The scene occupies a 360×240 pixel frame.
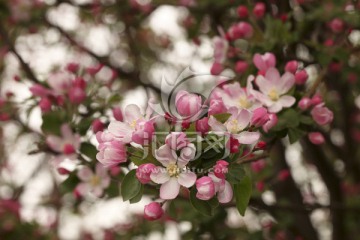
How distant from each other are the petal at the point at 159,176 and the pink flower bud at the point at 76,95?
77 cm

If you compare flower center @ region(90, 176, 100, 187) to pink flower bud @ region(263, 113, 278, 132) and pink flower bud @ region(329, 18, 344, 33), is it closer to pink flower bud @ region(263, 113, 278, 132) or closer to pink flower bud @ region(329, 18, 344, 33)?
pink flower bud @ region(263, 113, 278, 132)

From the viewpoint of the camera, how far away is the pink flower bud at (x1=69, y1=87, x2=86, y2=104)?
1.74 m

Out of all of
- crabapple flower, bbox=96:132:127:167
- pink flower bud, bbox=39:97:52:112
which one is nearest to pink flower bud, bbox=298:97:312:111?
crabapple flower, bbox=96:132:127:167

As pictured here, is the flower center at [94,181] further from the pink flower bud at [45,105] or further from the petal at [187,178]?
the petal at [187,178]

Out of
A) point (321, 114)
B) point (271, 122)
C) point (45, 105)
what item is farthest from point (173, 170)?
point (45, 105)

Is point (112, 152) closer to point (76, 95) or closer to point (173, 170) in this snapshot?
point (173, 170)

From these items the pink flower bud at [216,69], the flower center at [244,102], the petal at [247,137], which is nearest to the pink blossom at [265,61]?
the flower center at [244,102]

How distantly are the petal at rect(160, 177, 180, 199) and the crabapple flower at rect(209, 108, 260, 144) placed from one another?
0.15 m

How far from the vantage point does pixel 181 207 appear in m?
2.09

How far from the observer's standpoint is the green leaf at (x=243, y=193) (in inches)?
44.9

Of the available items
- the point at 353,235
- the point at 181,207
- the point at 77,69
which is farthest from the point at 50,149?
the point at 353,235

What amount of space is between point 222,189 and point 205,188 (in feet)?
0.23

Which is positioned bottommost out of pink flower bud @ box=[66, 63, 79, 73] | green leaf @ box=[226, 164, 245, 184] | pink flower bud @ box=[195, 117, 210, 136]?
pink flower bud @ box=[66, 63, 79, 73]

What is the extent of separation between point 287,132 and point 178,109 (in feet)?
1.61
